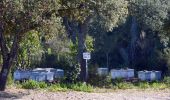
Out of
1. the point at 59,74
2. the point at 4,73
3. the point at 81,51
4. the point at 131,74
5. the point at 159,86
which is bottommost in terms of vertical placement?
the point at 159,86

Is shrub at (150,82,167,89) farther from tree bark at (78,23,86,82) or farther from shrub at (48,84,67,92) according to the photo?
shrub at (48,84,67,92)

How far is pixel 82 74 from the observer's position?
95.2 feet

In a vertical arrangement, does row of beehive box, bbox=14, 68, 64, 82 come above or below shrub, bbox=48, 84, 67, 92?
above

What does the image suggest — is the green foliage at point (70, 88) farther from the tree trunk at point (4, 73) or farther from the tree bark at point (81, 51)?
the tree bark at point (81, 51)

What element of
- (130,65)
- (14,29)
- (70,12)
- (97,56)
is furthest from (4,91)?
(97,56)

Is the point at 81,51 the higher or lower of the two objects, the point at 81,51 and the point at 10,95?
the higher

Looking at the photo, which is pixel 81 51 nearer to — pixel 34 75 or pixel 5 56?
pixel 34 75

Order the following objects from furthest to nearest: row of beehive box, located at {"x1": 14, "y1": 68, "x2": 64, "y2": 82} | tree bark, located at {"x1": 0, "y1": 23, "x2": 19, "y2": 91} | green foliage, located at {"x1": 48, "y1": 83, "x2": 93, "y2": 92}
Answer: row of beehive box, located at {"x1": 14, "y1": 68, "x2": 64, "y2": 82} → green foliage, located at {"x1": 48, "y1": 83, "x2": 93, "y2": 92} → tree bark, located at {"x1": 0, "y1": 23, "x2": 19, "y2": 91}

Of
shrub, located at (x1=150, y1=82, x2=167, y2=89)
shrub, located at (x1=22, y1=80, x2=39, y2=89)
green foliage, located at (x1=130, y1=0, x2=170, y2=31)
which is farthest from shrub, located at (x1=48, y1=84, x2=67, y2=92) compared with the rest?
green foliage, located at (x1=130, y1=0, x2=170, y2=31)

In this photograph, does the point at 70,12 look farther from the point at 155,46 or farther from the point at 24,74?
the point at 155,46

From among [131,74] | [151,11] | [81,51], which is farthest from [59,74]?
[151,11]

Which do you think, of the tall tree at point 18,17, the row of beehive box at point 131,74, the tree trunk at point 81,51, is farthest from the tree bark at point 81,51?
the tall tree at point 18,17

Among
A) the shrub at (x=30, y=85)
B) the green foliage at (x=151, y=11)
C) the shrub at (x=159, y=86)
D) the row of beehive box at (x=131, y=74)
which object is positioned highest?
the green foliage at (x=151, y=11)

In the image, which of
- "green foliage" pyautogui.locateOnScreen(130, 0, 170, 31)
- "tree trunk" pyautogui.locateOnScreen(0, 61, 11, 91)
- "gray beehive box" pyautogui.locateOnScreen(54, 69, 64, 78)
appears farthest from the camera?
"green foliage" pyautogui.locateOnScreen(130, 0, 170, 31)
